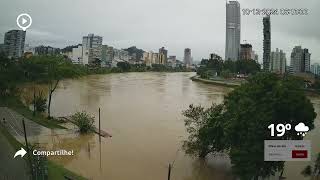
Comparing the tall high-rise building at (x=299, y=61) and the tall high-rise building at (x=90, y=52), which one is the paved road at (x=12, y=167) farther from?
the tall high-rise building at (x=90, y=52)

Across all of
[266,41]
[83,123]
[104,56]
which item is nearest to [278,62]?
[266,41]

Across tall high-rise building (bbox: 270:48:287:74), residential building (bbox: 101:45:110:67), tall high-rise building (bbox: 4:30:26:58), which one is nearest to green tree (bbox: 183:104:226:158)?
tall high-rise building (bbox: 270:48:287:74)

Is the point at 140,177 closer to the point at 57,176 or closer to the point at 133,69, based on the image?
the point at 57,176

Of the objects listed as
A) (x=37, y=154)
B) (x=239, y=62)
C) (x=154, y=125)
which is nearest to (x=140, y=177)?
(x=37, y=154)

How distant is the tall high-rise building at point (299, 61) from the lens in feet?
20.6

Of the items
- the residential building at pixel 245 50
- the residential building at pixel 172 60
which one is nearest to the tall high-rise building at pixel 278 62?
the residential building at pixel 245 50

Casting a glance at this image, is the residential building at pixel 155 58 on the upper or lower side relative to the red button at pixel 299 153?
upper

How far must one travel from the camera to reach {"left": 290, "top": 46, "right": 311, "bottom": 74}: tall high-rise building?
6.27 meters

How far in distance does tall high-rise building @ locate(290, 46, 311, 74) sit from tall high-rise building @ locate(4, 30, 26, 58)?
398cm

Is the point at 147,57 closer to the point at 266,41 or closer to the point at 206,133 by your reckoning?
the point at 266,41

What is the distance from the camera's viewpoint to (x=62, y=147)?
5094 millimetres

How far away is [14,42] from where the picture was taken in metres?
5.88

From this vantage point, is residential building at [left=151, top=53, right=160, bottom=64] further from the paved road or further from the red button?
the red button

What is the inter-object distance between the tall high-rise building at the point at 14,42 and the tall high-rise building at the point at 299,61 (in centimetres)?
398
